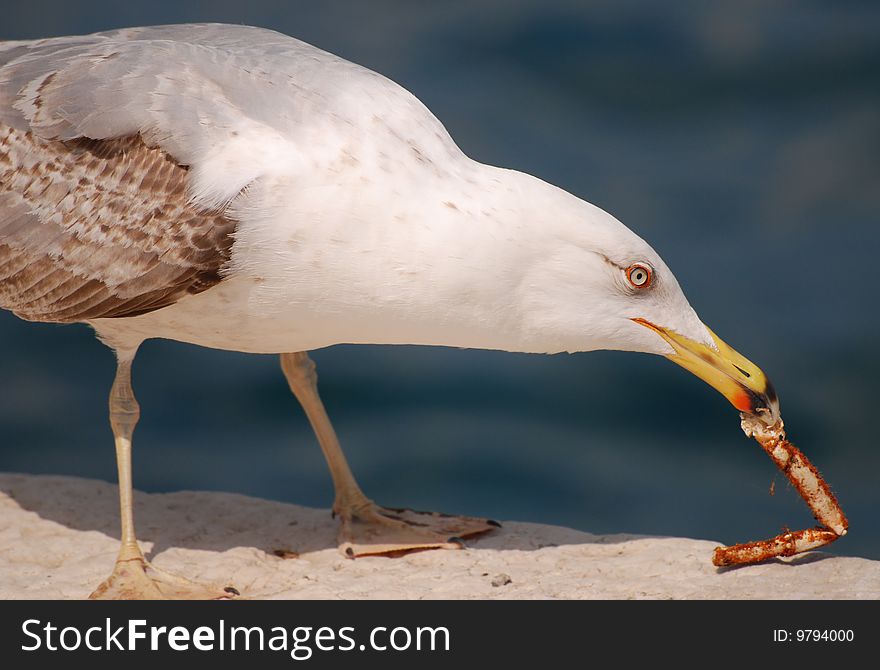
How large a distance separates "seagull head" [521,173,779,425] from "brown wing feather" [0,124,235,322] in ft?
4.55

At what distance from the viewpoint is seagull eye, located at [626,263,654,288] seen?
596cm

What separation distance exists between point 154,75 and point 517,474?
5505 millimetres

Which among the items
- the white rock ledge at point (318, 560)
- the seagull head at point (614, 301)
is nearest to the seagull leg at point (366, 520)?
the white rock ledge at point (318, 560)

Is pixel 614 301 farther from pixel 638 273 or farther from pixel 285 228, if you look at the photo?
pixel 285 228

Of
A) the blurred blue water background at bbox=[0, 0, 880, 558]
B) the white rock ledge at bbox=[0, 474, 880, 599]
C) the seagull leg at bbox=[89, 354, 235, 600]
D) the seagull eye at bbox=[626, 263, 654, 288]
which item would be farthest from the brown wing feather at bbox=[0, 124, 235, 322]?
the blurred blue water background at bbox=[0, 0, 880, 558]

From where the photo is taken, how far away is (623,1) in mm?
13953

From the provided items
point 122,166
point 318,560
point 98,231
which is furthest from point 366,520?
point 122,166

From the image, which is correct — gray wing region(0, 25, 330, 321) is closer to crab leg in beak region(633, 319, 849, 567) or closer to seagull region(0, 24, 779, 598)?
seagull region(0, 24, 779, 598)

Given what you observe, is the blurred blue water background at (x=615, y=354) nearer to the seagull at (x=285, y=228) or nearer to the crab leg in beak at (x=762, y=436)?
the crab leg in beak at (x=762, y=436)

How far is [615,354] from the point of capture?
1148 cm

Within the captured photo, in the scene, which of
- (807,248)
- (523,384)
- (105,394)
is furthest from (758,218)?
(105,394)

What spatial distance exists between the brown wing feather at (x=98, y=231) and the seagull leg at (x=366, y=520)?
1.56 metres

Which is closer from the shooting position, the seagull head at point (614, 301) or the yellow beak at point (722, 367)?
the seagull head at point (614, 301)

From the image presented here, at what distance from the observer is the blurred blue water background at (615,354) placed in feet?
35.6
